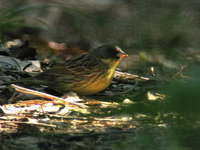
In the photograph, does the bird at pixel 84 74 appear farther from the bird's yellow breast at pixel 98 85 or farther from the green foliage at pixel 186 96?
the green foliage at pixel 186 96

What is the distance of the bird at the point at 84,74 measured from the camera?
3105 mm

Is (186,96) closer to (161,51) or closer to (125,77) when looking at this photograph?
(161,51)

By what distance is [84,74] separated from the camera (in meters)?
3.26

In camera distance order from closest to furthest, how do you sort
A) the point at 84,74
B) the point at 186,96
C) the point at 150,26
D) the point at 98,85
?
the point at 186,96 → the point at 150,26 → the point at 98,85 → the point at 84,74

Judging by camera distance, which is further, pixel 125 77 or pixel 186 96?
pixel 125 77

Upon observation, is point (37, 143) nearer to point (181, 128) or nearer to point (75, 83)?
point (181, 128)

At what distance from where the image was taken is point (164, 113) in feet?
2.08

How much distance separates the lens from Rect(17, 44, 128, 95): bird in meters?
3.11

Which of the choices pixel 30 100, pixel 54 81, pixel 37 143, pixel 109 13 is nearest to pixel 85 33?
pixel 109 13

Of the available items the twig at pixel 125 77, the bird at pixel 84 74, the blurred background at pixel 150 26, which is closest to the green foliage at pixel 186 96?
the blurred background at pixel 150 26

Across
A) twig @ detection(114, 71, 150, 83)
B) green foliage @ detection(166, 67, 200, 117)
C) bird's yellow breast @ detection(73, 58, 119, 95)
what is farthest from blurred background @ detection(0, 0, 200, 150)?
bird's yellow breast @ detection(73, 58, 119, 95)

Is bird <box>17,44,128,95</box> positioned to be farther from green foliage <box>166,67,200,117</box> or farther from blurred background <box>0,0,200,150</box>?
green foliage <box>166,67,200,117</box>

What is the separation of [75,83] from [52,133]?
1.36 metres

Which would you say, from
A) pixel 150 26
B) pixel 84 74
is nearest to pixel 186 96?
pixel 150 26
